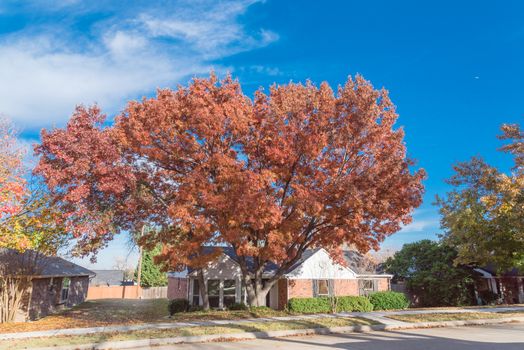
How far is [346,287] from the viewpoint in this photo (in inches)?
1124

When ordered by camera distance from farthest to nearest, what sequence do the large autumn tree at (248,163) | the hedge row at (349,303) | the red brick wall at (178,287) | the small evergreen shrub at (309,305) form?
1. the red brick wall at (178,287)
2. the hedge row at (349,303)
3. the small evergreen shrub at (309,305)
4. the large autumn tree at (248,163)

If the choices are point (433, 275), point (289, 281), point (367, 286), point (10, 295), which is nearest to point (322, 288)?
point (289, 281)

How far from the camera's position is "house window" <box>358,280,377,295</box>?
96.3 ft

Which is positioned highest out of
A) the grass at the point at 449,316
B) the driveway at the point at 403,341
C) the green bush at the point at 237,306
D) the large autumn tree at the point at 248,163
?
the large autumn tree at the point at 248,163

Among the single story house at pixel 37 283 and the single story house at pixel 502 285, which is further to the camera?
the single story house at pixel 502 285

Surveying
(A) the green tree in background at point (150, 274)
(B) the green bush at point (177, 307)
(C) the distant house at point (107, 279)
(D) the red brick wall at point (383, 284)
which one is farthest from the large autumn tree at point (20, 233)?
(C) the distant house at point (107, 279)

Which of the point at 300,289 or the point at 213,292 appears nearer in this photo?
the point at 213,292

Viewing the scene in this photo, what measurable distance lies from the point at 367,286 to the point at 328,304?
19.7 ft

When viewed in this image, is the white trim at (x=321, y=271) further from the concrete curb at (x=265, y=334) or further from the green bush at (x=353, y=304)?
the concrete curb at (x=265, y=334)

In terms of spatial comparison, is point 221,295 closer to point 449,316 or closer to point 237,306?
point 237,306

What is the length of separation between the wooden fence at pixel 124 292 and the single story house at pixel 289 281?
75.9 feet

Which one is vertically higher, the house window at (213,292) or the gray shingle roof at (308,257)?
the gray shingle roof at (308,257)

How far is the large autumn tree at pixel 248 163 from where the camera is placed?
1650cm

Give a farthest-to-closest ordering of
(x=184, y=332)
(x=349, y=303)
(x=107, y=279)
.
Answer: (x=107, y=279) → (x=349, y=303) → (x=184, y=332)
